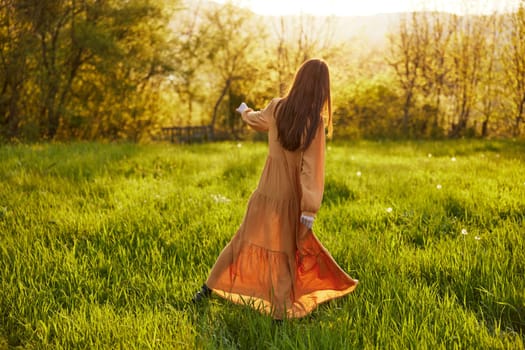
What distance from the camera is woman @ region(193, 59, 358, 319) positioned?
276 centimetres

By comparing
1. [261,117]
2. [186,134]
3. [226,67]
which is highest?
[226,67]

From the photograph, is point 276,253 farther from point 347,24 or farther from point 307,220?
point 347,24

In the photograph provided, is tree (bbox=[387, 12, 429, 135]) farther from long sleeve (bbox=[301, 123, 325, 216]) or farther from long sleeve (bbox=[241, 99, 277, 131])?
long sleeve (bbox=[301, 123, 325, 216])

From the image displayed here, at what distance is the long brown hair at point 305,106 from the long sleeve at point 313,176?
5 cm

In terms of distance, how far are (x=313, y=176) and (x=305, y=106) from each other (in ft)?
1.50

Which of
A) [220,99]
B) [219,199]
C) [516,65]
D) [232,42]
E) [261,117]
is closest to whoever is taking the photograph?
[261,117]

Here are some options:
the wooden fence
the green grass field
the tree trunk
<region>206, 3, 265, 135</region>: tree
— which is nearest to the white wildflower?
the green grass field

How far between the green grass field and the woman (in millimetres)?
145

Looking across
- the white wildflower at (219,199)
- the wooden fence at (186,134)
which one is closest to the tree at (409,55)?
the wooden fence at (186,134)

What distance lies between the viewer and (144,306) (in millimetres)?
2842

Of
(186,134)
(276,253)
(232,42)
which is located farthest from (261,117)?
(232,42)

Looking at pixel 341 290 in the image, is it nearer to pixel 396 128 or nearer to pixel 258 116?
pixel 258 116

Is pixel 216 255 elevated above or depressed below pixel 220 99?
below

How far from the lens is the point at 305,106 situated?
9.05ft
